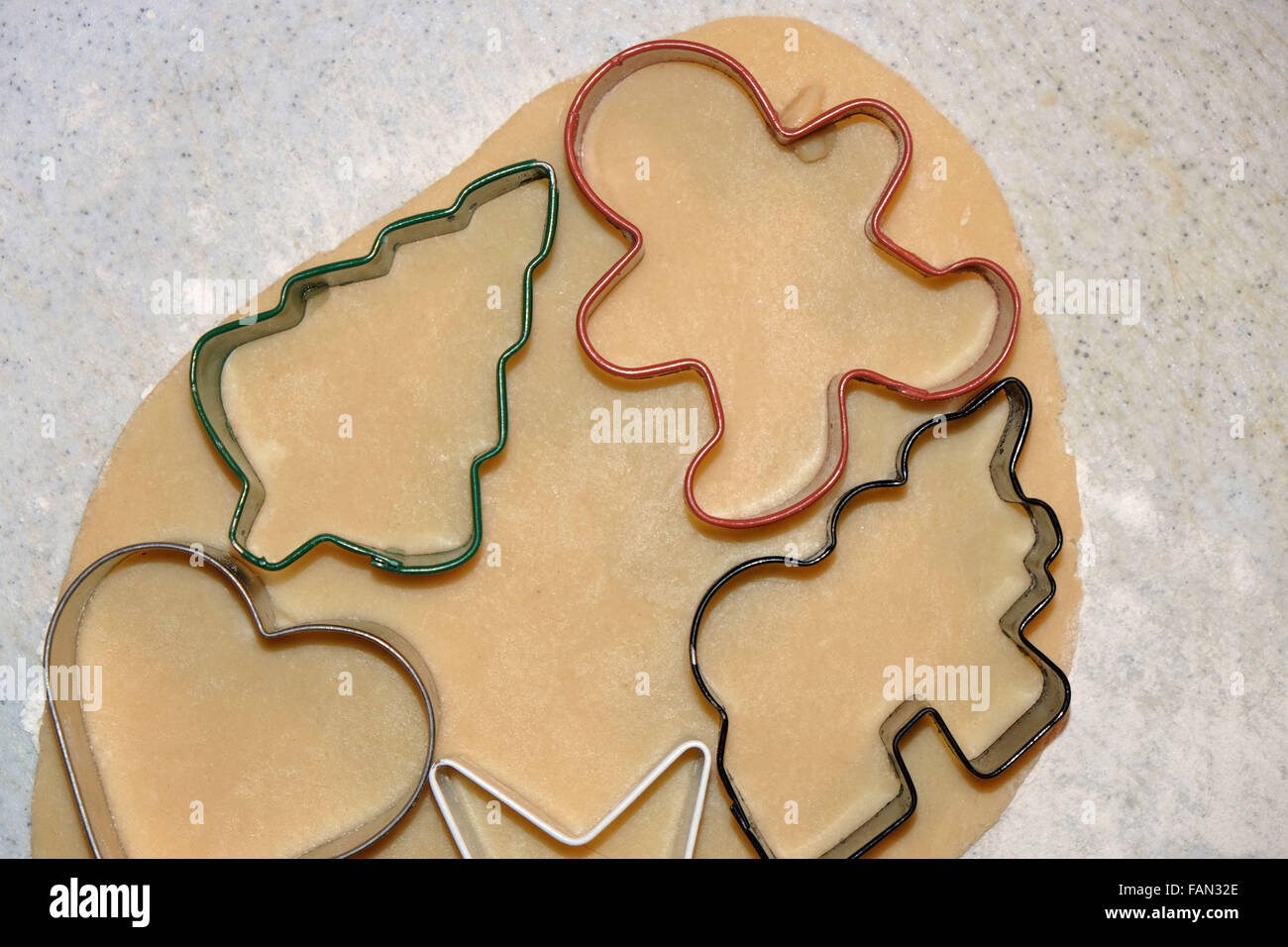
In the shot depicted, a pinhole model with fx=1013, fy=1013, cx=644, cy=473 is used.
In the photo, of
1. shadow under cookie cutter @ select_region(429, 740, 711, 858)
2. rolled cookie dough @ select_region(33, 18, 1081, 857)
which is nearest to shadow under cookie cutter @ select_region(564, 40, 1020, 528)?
rolled cookie dough @ select_region(33, 18, 1081, 857)

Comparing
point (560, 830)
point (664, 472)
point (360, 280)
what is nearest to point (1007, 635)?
point (664, 472)

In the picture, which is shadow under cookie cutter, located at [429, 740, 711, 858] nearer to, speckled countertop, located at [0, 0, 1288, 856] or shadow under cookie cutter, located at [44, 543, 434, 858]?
shadow under cookie cutter, located at [44, 543, 434, 858]

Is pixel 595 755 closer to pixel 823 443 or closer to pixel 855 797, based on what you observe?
pixel 855 797

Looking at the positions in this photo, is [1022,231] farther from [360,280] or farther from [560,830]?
[560,830]
